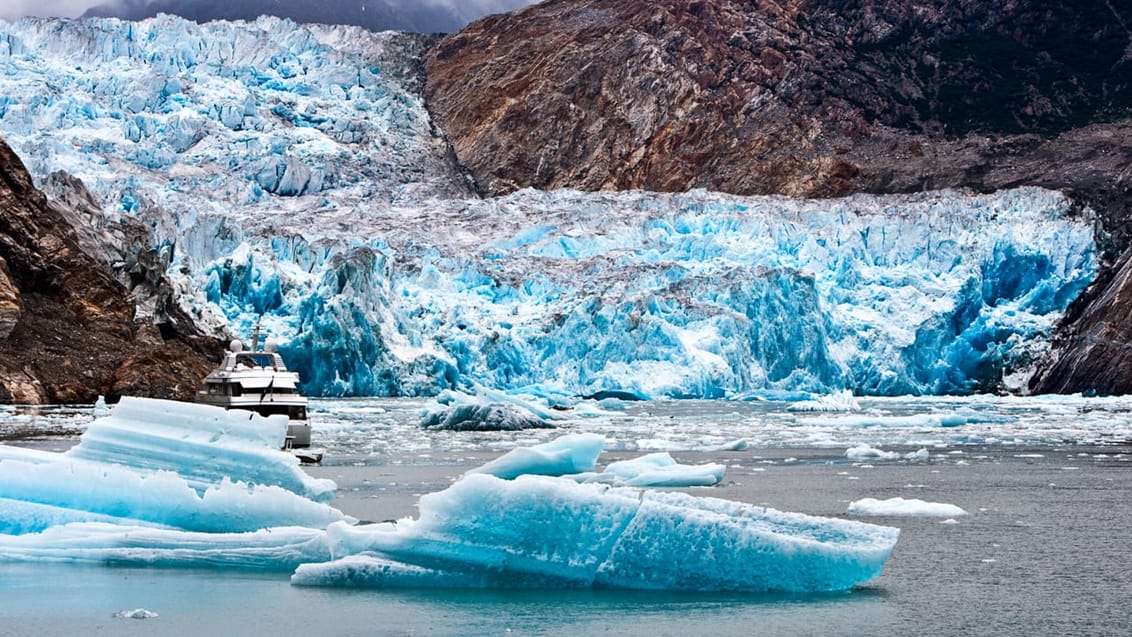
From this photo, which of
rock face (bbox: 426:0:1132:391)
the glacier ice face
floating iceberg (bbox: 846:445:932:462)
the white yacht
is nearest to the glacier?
the glacier ice face

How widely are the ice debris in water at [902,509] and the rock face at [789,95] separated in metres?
44.3

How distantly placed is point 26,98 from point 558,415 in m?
33.9

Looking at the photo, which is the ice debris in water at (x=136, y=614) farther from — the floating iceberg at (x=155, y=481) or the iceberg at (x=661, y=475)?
the iceberg at (x=661, y=475)

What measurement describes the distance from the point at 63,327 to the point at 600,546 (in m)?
24.6

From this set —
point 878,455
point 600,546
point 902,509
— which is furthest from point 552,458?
point 878,455

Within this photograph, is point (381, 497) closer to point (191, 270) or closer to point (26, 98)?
point (191, 270)

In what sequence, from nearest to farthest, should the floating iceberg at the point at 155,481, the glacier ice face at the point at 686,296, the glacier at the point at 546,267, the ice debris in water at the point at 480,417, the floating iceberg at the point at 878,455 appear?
the floating iceberg at the point at 155,481 → the floating iceberg at the point at 878,455 → the ice debris in water at the point at 480,417 → the glacier ice face at the point at 686,296 → the glacier at the point at 546,267

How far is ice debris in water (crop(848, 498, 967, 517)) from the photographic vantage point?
31.8ft

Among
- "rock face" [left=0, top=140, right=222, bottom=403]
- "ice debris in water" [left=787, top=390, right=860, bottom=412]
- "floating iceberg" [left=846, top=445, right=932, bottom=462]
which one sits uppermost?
"rock face" [left=0, top=140, right=222, bottom=403]

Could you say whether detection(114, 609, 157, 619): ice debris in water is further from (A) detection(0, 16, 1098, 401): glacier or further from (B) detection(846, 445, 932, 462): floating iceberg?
Answer: (A) detection(0, 16, 1098, 401): glacier

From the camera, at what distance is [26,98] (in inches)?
1941

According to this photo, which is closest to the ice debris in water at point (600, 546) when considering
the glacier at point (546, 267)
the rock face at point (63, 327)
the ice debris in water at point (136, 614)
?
the ice debris in water at point (136, 614)

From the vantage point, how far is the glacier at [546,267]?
3419cm

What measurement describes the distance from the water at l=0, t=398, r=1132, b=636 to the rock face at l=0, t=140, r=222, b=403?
1081 centimetres
